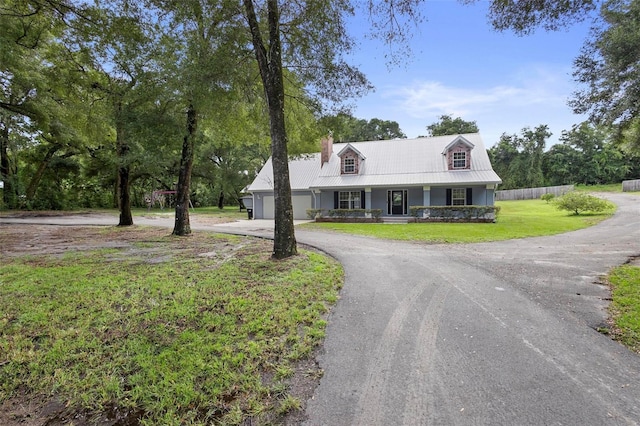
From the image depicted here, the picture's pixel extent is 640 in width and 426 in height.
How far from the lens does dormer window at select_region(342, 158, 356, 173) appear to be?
21.8 metres

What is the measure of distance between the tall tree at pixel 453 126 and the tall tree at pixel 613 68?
3861 centimetres

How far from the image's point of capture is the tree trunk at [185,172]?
11.0m

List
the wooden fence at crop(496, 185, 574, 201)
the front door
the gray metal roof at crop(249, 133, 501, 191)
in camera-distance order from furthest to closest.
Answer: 1. the wooden fence at crop(496, 185, 574, 201)
2. the front door
3. the gray metal roof at crop(249, 133, 501, 191)

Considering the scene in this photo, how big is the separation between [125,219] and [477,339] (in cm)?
1602

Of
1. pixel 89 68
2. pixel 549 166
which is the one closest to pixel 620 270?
pixel 89 68

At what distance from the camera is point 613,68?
7.16m

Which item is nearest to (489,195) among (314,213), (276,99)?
(314,213)

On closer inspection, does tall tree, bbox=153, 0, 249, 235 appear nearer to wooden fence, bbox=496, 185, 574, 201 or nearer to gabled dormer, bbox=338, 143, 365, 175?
gabled dormer, bbox=338, 143, 365, 175

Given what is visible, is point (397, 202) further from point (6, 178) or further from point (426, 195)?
point (6, 178)

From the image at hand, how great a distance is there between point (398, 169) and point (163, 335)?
1926 cm

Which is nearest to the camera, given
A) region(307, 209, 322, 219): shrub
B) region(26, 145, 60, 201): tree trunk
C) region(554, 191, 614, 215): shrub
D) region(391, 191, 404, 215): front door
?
region(554, 191, 614, 215): shrub

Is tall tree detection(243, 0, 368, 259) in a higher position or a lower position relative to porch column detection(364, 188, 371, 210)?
higher

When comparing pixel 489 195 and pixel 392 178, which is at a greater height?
pixel 392 178

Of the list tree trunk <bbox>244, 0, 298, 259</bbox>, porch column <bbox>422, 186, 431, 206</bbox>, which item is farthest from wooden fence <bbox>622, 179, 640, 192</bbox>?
tree trunk <bbox>244, 0, 298, 259</bbox>
